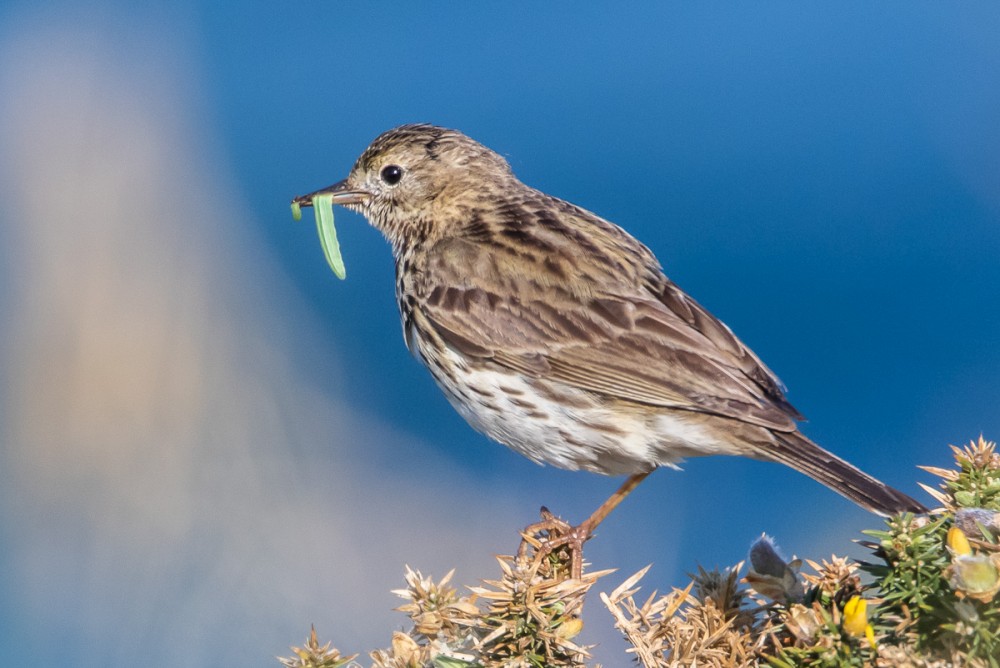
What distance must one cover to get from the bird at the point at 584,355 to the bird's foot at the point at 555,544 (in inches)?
1.3

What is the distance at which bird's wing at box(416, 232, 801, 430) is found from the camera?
12.3 ft

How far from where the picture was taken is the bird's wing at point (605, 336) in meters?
3.75

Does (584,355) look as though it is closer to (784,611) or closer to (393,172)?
(393,172)

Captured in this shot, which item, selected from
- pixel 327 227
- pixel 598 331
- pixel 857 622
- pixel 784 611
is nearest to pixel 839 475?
pixel 598 331

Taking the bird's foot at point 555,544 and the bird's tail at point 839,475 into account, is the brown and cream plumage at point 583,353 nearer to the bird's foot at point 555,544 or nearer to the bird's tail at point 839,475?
the bird's tail at point 839,475

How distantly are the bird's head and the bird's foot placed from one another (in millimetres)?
1574

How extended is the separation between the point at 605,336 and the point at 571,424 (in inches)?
12.9

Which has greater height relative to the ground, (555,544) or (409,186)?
(409,186)

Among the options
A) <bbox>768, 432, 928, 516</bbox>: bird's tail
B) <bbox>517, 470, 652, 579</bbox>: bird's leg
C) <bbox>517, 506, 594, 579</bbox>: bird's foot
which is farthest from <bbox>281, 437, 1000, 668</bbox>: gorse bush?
<bbox>768, 432, 928, 516</bbox>: bird's tail

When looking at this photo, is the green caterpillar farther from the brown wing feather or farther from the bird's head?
the brown wing feather

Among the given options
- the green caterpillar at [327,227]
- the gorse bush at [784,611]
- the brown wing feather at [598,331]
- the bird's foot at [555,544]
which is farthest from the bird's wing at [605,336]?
the gorse bush at [784,611]

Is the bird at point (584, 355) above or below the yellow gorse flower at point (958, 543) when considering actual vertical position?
above

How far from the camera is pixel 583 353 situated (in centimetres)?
393

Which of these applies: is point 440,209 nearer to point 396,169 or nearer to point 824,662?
point 396,169
